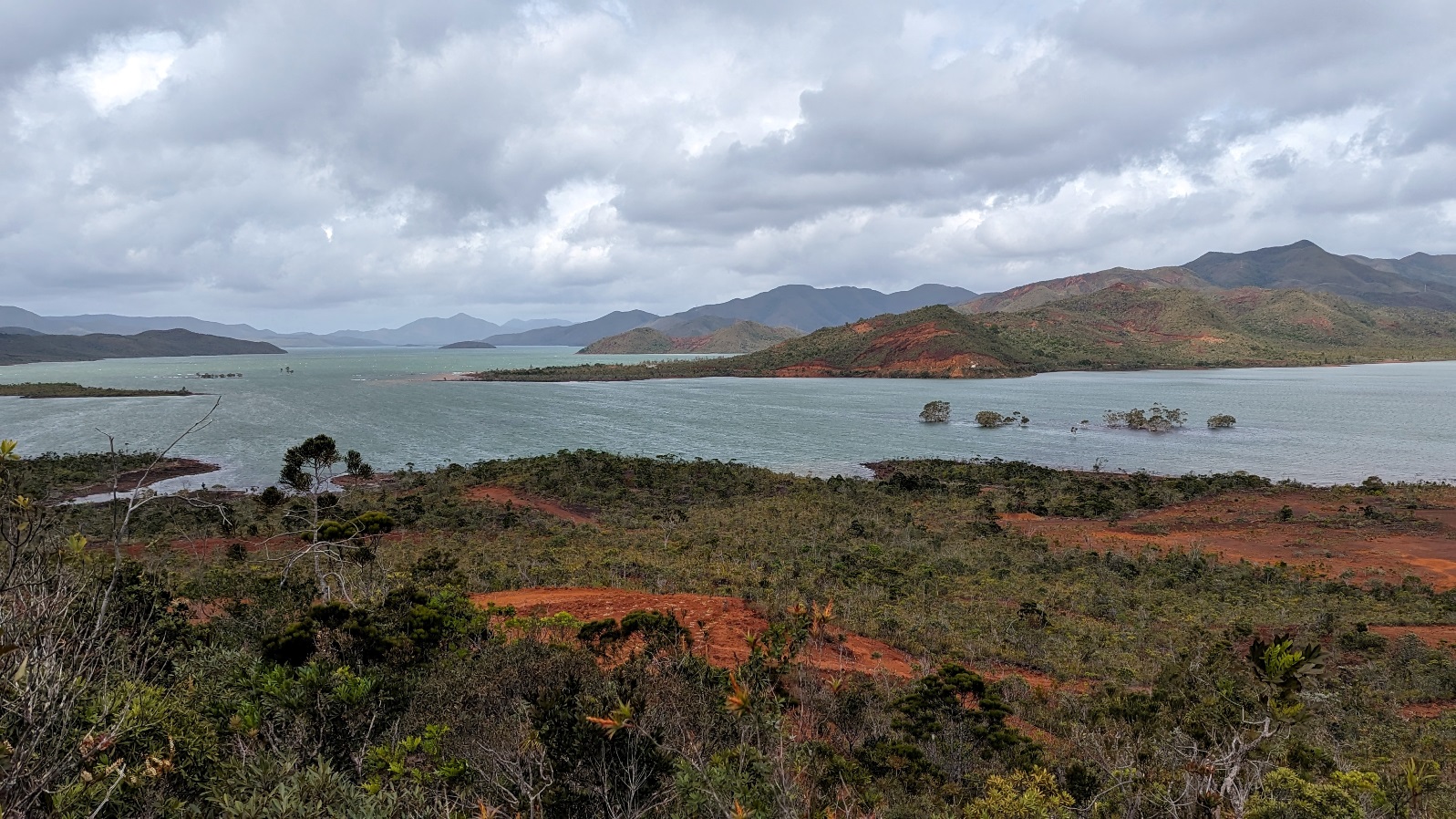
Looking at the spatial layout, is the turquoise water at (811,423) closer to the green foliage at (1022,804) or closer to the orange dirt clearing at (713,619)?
the orange dirt clearing at (713,619)

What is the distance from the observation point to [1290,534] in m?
25.6

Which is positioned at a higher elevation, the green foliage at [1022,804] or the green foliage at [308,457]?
the green foliage at [308,457]

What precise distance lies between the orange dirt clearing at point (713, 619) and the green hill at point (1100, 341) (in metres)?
105

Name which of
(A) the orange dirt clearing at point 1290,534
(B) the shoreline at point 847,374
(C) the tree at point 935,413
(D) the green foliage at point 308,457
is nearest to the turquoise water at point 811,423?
(C) the tree at point 935,413

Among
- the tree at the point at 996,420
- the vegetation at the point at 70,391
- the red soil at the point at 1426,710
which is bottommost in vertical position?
the red soil at the point at 1426,710

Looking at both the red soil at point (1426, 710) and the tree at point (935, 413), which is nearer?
→ the red soil at point (1426, 710)

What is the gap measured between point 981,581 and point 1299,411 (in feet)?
214

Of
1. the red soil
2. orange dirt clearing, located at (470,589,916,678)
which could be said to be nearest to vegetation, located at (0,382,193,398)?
orange dirt clearing, located at (470,589,916,678)

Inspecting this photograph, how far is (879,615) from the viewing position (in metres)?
14.7

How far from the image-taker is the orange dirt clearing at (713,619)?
1127cm

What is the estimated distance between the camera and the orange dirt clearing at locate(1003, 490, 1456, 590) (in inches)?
843

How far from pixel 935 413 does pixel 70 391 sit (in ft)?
370

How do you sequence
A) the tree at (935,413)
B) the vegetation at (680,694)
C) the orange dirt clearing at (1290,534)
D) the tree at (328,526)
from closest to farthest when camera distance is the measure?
1. the vegetation at (680,694)
2. the tree at (328,526)
3. the orange dirt clearing at (1290,534)
4. the tree at (935,413)

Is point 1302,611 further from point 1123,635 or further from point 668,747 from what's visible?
point 668,747
